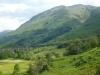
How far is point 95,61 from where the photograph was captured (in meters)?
158

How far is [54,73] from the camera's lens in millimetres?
154375

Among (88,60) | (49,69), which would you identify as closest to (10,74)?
(49,69)

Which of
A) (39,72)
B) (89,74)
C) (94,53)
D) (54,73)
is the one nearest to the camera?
(89,74)

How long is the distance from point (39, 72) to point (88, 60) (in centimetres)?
2813

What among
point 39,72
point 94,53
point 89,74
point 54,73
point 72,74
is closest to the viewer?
point 89,74

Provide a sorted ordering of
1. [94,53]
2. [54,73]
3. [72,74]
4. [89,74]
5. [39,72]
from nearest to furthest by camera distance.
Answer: [89,74] < [72,74] < [54,73] < [39,72] < [94,53]

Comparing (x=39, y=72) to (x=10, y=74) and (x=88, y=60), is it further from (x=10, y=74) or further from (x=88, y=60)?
(x=88, y=60)

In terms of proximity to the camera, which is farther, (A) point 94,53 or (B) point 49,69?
(A) point 94,53

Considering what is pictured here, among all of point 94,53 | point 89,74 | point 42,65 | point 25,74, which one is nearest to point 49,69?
point 42,65

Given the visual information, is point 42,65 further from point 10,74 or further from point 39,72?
point 10,74

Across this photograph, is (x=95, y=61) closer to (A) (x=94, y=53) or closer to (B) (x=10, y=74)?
(A) (x=94, y=53)

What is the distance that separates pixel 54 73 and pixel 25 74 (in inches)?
611

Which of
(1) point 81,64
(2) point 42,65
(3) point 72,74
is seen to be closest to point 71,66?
(1) point 81,64

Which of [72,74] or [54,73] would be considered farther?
[54,73]
